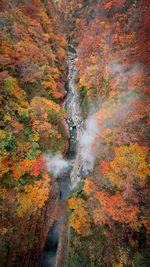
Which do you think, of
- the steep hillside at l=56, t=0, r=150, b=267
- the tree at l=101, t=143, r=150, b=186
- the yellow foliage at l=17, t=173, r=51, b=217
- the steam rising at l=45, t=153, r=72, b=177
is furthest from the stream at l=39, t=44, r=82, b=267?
the tree at l=101, t=143, r=150, b=186

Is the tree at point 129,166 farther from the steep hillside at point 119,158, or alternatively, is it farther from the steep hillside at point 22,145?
the steep hillside at point 22,145

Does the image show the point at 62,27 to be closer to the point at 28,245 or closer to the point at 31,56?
Result: the point at 31,56

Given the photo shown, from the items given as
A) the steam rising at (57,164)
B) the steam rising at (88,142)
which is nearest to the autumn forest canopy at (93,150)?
the steam rising at (57,164)

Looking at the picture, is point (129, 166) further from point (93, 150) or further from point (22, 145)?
point (22, 145)

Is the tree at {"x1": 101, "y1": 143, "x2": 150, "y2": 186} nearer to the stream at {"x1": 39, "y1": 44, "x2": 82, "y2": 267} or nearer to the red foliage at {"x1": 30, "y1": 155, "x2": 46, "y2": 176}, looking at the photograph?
the stream at {"x1": 39, "y1": 44, "x2": 82, "y2": 267}

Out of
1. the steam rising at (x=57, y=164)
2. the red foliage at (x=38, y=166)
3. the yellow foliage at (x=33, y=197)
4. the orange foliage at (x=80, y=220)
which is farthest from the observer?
the steam rising at (x=57, y=164)

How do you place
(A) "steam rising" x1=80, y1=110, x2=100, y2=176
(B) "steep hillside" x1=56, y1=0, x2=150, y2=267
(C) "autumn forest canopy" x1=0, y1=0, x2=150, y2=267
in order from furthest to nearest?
(A) "steam rising" x1=80, y1=110, x2=100, y2=176, (C) "autumn forest canopy" x1=0, y1=0, x2=150, y2=267, (B) "steep hillside" x1=56, y1=0, x2=150, y2=267
